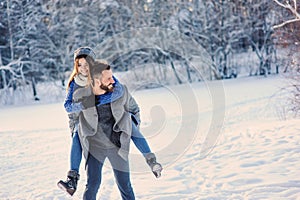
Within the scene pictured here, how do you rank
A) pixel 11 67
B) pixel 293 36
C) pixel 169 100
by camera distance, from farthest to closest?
1. pixel 11 67
2. pixel 169 100
3. pixel 293 36

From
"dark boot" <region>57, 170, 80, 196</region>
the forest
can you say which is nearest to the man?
"dark boot" <region>57, 170, 80, 196</region>

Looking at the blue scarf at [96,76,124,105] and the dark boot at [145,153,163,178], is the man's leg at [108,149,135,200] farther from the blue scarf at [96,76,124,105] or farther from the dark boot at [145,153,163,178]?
the blue scarf at [96,76,124,105]

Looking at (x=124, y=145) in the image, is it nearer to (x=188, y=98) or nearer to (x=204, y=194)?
(x=204, y=194)

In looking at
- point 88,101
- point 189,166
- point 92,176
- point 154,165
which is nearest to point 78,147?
point 92,176

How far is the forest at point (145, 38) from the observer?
23594mm

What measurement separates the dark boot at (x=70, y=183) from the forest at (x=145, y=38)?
1844cm

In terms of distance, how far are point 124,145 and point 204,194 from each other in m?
1.52

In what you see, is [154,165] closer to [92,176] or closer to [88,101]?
[92,176]

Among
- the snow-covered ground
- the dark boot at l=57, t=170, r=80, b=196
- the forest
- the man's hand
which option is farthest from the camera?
the forest

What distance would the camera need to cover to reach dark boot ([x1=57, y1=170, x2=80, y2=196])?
2609 millimetres

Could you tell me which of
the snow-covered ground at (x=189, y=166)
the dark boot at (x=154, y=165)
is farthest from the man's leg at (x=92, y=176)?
the snow-covered ground at (x=189, y=166)

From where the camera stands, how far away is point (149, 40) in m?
24.6

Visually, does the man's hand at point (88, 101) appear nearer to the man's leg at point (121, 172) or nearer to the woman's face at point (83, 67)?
the woman's face at point (83, 67)

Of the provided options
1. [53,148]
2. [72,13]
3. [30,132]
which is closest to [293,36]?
[53,148]
